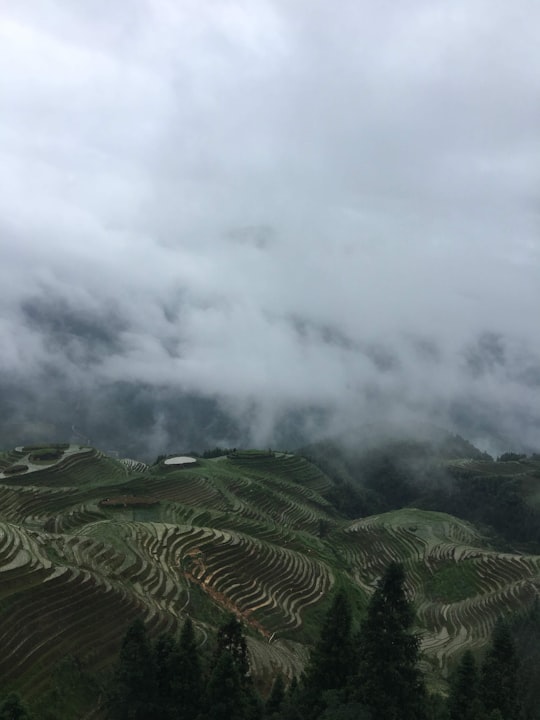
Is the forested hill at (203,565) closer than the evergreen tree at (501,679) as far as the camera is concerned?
No

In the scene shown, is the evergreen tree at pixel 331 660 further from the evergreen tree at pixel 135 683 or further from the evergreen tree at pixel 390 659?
the evergreen tree at pixel 135 683

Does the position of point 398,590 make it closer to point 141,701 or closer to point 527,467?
point 141,701

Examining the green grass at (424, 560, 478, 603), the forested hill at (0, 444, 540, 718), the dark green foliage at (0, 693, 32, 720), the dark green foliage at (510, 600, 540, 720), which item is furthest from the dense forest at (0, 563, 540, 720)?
the green grass at (424, 560, 478, 603)

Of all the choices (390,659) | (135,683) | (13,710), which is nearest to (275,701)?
(135,683)

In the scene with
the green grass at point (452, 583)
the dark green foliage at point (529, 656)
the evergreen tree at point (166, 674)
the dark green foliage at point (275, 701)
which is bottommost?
the green grass at point (452, 583)

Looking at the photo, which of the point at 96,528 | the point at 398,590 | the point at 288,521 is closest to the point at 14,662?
the point at 398,590

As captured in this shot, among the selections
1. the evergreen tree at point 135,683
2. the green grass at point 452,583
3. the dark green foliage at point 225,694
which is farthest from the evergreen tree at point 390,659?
the green grass at point 452,583

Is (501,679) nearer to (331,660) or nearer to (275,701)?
(331,660)
